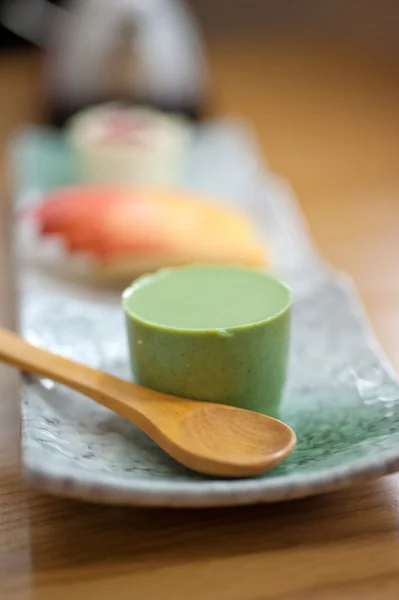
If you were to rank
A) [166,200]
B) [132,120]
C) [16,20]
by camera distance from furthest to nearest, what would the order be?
[16,20] → [132,120] → [166,200]

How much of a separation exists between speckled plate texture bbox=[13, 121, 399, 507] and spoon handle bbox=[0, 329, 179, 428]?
0.05 ft

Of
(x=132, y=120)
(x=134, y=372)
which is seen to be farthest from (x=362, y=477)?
(x=132, y=120)

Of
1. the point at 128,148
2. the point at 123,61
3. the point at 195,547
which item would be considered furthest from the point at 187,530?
the point at 123,61

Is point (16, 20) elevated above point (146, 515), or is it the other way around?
point (16, 20)

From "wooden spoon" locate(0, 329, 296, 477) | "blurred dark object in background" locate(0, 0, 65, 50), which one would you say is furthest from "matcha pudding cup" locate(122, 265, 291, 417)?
"blurred dark object in background" locate(0, 0, 65, 50)

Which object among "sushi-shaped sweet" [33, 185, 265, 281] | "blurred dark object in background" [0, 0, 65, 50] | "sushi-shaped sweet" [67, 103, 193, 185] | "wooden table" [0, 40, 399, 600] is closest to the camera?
"wooden table" [0, 40, 399, 600]

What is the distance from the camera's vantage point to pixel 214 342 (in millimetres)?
444

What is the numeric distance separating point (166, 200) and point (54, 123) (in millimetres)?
388

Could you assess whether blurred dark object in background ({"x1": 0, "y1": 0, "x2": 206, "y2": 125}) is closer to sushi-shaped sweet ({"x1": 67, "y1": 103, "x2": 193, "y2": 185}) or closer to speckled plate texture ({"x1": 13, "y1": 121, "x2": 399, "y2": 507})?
sushi-shaped sweet ({"x1": 67, "y1": 103, "x2": 193, "y2": 185})

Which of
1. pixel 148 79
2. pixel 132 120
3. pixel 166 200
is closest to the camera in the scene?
pixel 166 200

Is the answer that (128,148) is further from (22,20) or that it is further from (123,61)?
(22,20)

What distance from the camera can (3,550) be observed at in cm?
40

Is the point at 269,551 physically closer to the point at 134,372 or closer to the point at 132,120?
the point at 134,372

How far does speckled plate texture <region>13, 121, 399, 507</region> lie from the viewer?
376 millimetres
